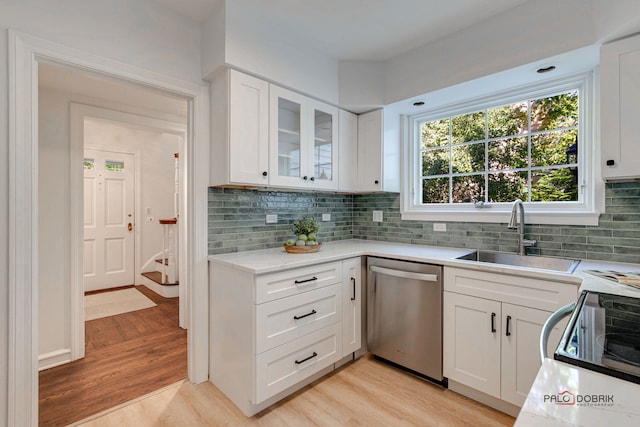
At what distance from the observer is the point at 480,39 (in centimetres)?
209

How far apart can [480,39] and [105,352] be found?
12.4ft

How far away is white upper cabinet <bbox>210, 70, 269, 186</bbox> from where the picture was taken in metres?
1.99

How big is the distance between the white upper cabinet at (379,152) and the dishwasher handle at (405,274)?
77cm

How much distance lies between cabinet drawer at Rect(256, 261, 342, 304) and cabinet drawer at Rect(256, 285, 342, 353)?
36 mm

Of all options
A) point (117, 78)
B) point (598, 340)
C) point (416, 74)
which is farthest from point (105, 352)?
point (416, 74)

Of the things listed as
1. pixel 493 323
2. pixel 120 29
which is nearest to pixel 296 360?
pixel 493 323

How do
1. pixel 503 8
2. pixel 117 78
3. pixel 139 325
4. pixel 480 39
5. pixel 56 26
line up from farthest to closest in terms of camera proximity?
pixel 139 325 → pixel 480 39 → pixel 503 8 → pixel 117 78 → pixel 56 26

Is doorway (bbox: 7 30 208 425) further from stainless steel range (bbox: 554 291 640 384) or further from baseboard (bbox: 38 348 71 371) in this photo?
stainless steel range (bbox: 554 291 640 384)

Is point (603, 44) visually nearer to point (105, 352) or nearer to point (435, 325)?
point (435, 325)

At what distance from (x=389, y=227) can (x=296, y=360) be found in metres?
1.55

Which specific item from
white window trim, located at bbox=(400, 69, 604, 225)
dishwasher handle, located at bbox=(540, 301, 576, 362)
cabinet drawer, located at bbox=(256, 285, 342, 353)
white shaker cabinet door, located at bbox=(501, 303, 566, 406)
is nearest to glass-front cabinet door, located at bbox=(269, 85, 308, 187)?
cabinet drawer, located at bbox=(256, 285, 342, 353)

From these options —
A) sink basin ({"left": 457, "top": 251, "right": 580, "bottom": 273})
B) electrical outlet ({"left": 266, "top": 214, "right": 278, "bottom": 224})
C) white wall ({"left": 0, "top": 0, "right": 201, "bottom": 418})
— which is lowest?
sink basin ({"left": 457, "top": 251, "right": 580, "bottom": 273})

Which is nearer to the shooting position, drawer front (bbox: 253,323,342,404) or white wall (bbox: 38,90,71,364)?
drawer front (bbox: 253,323,342,404)

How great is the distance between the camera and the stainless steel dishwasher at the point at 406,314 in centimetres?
204
